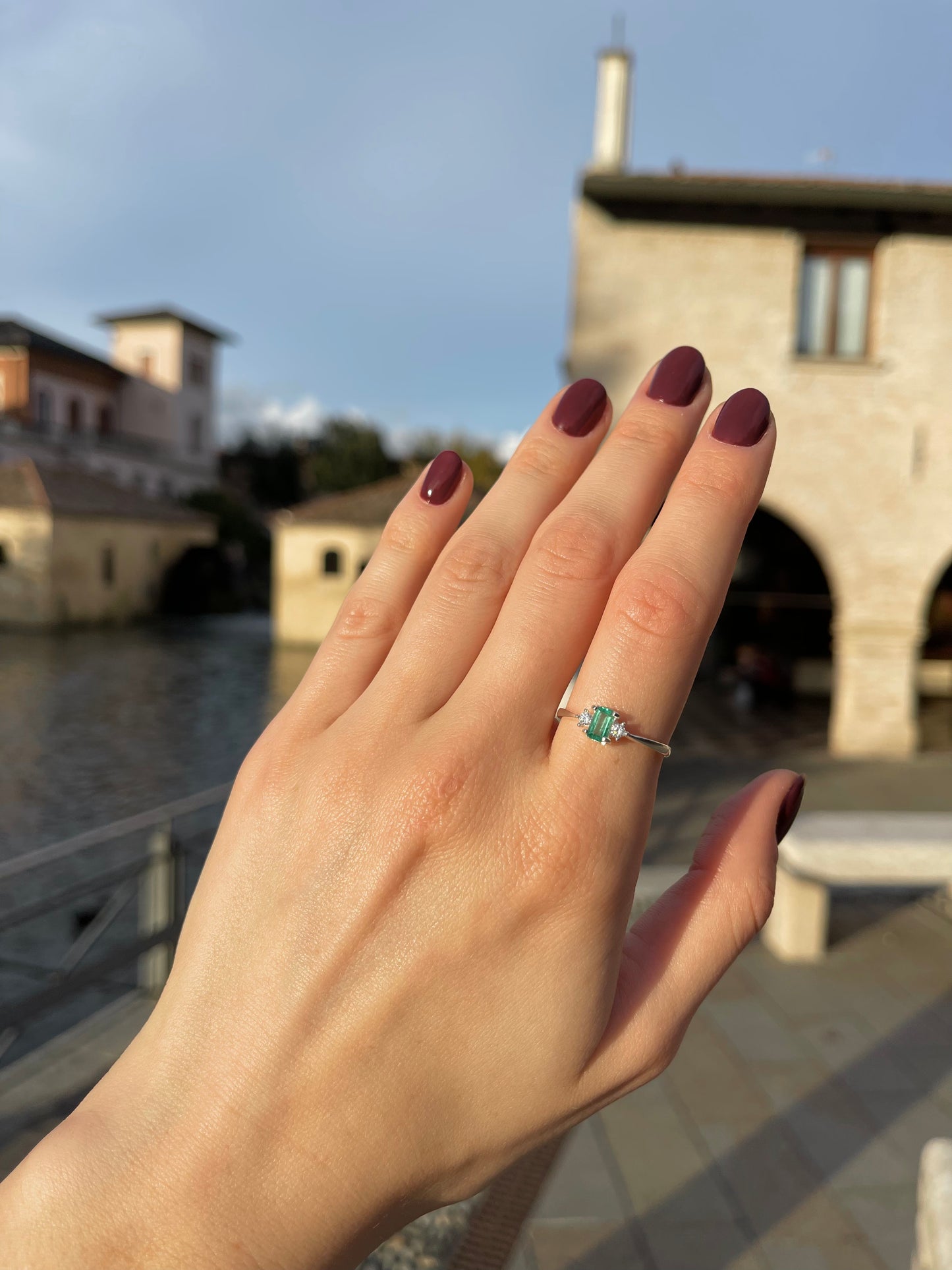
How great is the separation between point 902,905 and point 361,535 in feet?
61.4

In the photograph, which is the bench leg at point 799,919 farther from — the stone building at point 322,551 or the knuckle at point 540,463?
the stone building at point 322,551

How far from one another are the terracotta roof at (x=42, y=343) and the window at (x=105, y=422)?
1.81 meters

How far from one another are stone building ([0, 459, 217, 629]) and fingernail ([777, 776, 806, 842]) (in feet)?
96.7

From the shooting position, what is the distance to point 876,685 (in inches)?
463

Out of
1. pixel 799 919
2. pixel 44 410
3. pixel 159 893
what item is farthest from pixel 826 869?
pixel 44 410

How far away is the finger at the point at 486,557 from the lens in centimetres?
127

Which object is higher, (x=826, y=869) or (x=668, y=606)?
(x=668, y=606)

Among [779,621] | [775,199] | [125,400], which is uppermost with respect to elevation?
[125,400]

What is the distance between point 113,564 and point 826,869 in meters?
29.5

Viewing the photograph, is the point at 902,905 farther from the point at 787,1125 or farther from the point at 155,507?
the point at 155,507

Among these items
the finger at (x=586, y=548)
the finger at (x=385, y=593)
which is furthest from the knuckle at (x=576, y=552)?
the finger at (x=385, y=593)

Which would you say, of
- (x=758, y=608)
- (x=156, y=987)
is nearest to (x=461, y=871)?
(x=156, y=987)

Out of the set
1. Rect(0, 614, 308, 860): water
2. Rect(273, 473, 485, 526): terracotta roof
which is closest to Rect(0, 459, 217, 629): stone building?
Rect(0, 614, 308, 860): water

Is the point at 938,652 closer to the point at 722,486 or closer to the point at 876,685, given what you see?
the point at 876,685
